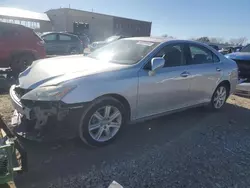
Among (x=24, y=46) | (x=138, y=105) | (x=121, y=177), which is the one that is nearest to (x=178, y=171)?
(x=121, y=177)

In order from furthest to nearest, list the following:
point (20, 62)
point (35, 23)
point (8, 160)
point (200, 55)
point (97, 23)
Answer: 1. point (97, 23)
2. point (35, 23)
3. point (20, 62)
4. point (200, 55)
5. point (8, 160)

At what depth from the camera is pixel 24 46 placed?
296 inches

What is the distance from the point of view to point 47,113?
2852 mm

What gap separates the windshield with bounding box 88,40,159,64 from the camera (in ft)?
12.6

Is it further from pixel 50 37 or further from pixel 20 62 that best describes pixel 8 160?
pixel 50 37

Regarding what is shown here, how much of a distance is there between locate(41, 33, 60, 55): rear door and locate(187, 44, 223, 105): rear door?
38.9 ft

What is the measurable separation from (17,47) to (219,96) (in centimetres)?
593

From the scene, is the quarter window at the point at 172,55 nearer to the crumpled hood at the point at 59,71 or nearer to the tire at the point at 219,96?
the crumpled hood at the point at 59,71

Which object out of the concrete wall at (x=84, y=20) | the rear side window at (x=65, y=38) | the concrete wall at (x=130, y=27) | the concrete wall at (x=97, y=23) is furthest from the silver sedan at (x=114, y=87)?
the concrete wall at (x=130, y=27)

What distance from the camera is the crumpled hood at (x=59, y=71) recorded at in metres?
3.12

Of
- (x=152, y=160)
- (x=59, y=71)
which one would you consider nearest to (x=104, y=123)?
(x=152, y=160)

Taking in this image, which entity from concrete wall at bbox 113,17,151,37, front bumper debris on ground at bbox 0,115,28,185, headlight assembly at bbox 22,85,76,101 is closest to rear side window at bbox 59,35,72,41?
headlight assembly at bbox 22,85,76,101

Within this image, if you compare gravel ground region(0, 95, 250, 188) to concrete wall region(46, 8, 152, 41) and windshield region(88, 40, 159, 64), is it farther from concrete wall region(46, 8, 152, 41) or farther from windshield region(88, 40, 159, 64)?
concrete wall region(46, 8, 152, 41)

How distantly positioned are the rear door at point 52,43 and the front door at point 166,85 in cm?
1207
